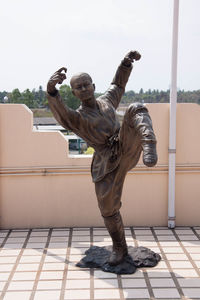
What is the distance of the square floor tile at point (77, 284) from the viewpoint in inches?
169

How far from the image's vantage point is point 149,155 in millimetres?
3480

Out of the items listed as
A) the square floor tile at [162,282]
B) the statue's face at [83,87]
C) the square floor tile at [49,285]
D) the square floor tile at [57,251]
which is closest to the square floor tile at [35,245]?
the square floor tile at [57,251]

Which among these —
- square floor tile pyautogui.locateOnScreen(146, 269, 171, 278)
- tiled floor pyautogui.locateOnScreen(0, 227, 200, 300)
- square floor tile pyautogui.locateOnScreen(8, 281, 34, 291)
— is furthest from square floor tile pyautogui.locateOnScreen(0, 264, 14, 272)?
square floor tile pyautogui.locateOnScreen(146, 269, 171, 278)

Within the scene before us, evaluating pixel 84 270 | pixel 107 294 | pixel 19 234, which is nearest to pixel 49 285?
pixel 84 270

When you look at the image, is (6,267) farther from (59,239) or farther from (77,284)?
(59,239)

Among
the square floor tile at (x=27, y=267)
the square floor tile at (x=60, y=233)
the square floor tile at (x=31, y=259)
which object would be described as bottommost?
the square floor tile at (x=27, y=267)

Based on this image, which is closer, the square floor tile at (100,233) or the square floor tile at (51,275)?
the square floor tile at (51,275)

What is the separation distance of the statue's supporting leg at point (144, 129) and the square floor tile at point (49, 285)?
5.80 feet

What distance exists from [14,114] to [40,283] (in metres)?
2.62

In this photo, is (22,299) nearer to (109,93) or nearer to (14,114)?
(109,93)

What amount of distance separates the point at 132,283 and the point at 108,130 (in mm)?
1597

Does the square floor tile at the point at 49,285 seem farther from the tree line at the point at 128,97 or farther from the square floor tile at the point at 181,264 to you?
the tree line at the point at 128,97

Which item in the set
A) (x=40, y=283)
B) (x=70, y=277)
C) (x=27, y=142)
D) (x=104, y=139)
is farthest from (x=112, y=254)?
(x=27, y=142)

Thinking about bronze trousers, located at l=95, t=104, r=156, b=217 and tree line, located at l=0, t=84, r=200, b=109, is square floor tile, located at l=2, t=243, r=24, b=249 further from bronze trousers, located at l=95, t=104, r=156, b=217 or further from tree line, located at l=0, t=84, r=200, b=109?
tree line, located at l=0, t=84, r=200, b=109
